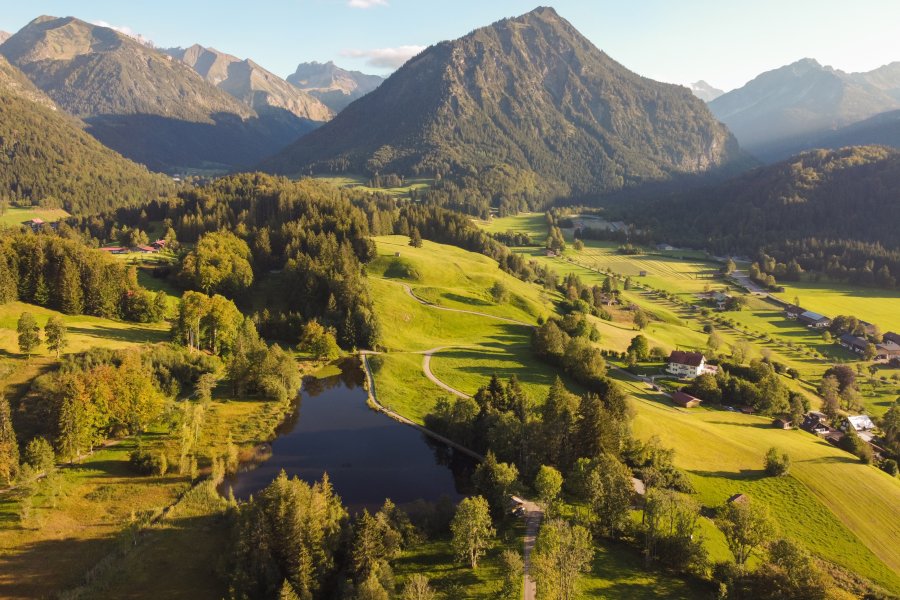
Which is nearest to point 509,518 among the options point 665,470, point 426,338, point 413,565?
point 413,565

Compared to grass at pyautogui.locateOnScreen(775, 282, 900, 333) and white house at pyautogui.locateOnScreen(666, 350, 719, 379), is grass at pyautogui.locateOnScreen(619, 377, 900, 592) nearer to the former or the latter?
white house at pyautogui.locateOnScreen(666, 350, 719, 379)

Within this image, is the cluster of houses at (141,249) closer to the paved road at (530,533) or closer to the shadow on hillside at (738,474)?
the paved road at (530,533)

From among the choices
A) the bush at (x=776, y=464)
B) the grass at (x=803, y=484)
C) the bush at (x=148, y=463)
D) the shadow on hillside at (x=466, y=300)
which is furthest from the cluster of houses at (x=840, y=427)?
the bush at (x=148, y=463)

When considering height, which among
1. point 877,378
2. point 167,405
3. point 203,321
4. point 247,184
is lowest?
point 877,378

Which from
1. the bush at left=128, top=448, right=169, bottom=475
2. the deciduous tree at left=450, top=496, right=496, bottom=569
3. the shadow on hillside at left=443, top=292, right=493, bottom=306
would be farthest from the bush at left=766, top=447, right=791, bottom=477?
the bush at left=128, top=448, right=169, bottom=475

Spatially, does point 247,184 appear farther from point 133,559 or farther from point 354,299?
point 133,559

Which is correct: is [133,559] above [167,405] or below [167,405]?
below
